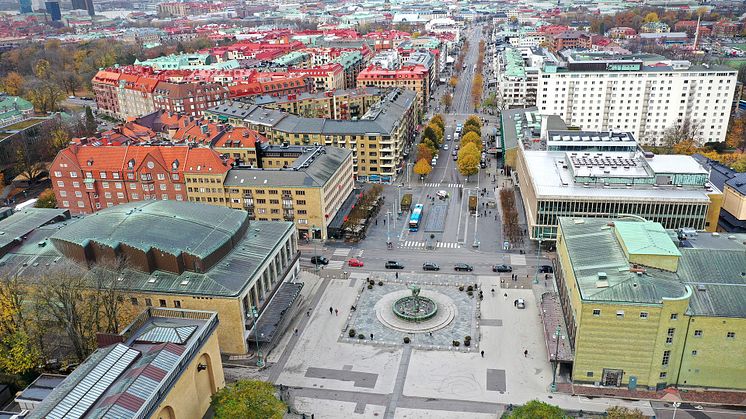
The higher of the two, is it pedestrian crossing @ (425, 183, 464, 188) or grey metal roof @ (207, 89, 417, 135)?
grey metal roof @ (207, 89, 417, 135)

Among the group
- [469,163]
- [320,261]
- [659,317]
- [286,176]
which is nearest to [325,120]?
[469,163]

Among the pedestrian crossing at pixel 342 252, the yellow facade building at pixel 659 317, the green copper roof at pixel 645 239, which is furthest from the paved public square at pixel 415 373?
the pedestrian crossing at pixel 342 252

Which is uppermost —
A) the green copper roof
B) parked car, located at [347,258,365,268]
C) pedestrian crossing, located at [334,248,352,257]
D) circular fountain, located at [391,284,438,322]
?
the green copper roof

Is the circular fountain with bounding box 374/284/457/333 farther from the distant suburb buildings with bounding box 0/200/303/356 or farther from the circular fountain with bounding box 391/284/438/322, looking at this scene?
the distant suburb buildings with bounding box 0/200/303/356

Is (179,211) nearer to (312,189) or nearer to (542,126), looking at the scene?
(312,189)

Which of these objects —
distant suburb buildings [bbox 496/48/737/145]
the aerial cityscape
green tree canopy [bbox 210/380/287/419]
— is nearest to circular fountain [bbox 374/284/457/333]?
the aerial cityscape
